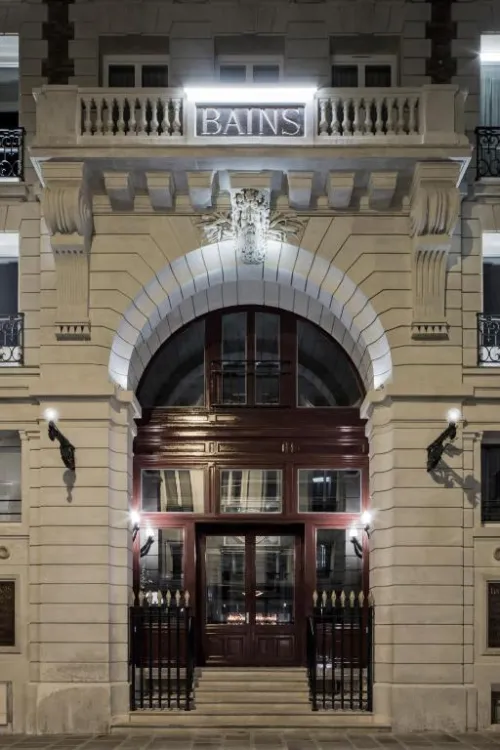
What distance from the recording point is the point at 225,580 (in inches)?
730

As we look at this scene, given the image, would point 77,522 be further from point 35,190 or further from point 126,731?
point 35,190

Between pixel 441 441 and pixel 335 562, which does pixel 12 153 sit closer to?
pixel 441 441

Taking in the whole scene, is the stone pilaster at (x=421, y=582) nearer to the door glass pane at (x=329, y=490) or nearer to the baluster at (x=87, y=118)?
the door glass pane at (x=329, y=490)

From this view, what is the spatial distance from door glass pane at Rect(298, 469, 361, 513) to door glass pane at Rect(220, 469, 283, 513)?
→ 41 centimetres

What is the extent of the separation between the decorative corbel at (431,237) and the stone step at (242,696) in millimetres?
5525

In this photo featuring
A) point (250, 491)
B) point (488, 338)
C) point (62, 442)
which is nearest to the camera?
point (62, 442)

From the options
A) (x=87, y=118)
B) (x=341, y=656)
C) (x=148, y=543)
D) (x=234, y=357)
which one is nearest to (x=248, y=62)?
(x=87, y=118)

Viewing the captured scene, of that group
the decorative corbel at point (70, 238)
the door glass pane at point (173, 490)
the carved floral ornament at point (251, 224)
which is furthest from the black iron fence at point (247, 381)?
the decorative corbel at point (70, 238)

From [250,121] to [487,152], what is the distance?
11.8 feet

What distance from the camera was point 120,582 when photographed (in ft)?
54.0

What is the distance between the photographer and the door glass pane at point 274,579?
18453 mm

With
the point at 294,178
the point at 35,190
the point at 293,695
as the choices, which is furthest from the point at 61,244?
the point at 293,695

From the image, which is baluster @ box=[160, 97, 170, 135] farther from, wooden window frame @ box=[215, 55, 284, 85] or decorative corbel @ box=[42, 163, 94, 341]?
wooden window frame @ box=[215, 55, 284, 85]

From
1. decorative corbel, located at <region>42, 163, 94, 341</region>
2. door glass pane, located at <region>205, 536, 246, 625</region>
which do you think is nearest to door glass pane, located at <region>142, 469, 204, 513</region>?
door glass pane, located at <region>205, 536, 246, 625</region>
